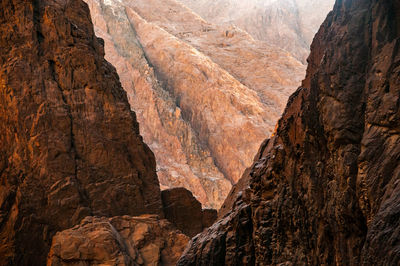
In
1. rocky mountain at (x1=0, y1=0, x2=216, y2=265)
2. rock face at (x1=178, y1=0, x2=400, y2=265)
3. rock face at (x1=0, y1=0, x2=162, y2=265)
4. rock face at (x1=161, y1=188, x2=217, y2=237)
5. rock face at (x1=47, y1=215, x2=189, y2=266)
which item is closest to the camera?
rock face at (x1=178, y1=0, x2=400, y2=265)

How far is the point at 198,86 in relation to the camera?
5800 centimetres

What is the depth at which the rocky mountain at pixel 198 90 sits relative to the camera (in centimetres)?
5256

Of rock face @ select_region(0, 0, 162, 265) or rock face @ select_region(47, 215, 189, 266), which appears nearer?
rock face @ select_region(47, 215, 189, 266)

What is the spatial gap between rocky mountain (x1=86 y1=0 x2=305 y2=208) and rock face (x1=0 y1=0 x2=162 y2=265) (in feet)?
75.0

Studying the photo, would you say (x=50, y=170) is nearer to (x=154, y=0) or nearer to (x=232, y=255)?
(x=232, y=255)

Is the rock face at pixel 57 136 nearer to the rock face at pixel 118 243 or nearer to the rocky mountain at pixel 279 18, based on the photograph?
the rock face at pixel 118 243

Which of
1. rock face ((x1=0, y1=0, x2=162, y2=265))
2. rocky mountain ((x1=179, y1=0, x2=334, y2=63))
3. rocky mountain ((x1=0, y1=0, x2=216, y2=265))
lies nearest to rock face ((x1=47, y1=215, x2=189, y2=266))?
rocky mountain ((x1=0, y1=0, x2=216, y2=265))

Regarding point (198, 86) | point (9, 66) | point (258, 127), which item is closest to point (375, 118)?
point (9, 66)

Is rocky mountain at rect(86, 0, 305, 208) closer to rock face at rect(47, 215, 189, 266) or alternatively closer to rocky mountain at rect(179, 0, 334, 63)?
rocky mountain at rect(179, 0, 334, 63)

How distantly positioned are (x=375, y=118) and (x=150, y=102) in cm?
4994

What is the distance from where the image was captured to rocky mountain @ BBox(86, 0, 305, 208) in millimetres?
52562

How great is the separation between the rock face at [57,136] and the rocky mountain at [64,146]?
47 mm

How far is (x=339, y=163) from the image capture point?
8297mm

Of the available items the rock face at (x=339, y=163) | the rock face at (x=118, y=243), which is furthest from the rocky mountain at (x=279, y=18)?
the rock face at (x=339, y=163)
